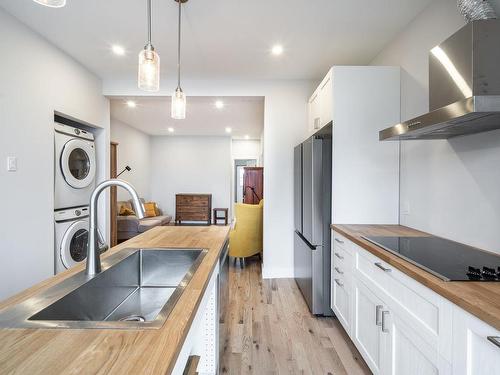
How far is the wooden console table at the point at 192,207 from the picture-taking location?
710 cm

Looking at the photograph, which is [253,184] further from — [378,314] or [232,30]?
[378,314]

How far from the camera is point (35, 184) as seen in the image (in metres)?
2.33

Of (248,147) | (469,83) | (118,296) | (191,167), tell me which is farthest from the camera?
(248,147)

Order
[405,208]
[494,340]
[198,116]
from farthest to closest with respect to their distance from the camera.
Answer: [198,116], [405,208], [494,340]

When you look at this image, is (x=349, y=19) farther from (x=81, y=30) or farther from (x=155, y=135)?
(x=155, y=135)

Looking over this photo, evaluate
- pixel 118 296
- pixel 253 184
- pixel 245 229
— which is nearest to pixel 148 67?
pixel 118 296

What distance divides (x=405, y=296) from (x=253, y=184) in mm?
5012

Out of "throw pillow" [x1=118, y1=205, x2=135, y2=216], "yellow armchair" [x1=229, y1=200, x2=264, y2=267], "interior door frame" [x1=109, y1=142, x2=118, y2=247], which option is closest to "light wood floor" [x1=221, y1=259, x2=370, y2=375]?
"yellow armchair" [x1=229, y1=200, x2=264, y2=267]

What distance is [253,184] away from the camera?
6.16 metres

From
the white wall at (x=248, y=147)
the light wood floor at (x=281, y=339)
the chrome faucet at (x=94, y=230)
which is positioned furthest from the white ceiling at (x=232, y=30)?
the white wall at (x=248, y=147)

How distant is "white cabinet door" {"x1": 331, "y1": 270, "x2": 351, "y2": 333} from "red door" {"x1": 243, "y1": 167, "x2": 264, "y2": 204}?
3.86m

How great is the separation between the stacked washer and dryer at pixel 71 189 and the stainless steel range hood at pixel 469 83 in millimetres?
3024

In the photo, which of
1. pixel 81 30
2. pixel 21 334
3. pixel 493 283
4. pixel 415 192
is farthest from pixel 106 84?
pixel 493 283

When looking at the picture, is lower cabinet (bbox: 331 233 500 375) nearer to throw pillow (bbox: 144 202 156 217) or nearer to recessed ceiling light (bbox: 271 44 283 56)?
recessed ceiling light (bbox: 271 44 283 56)
